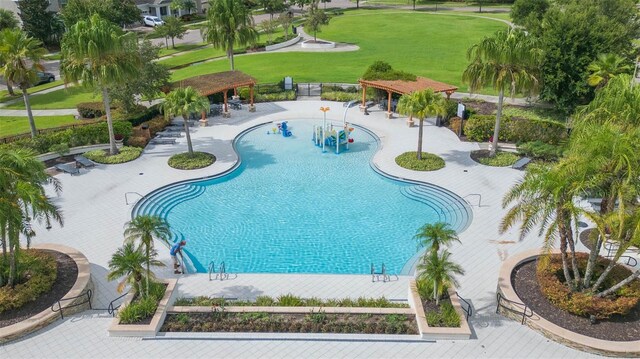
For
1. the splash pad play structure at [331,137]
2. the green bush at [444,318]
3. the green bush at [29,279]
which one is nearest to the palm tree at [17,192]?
the green bush at [29,279]

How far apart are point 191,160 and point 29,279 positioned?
14681 millimetres

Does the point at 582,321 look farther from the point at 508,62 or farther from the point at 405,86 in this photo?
the point at 405,86

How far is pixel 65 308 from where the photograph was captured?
1864 centimetres

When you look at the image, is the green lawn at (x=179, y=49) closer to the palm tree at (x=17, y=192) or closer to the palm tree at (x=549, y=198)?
the palm tree at (x=17, y=192)

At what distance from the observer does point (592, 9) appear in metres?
37.0

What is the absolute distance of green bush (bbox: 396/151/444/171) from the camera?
31688 millimetres

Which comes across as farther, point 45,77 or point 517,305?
point 45,77

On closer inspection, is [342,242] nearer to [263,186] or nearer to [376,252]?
[376,252]

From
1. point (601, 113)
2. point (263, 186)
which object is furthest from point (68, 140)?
point (601, 113)

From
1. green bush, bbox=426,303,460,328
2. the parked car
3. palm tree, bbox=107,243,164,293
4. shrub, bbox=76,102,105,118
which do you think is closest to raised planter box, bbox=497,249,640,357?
green bush, bbox=426,303,460,328

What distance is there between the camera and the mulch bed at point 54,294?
59.7 feet

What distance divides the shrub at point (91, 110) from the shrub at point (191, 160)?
38.5ft

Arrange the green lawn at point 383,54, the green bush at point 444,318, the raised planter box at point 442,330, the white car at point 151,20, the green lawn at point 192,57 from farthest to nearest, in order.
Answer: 1. the white car at point 151,20
2. the green lawn at point 192,57
3. the green lawn at point 383,54
4. the green bush at point 444,318
5. the raised planter box at point 442,330

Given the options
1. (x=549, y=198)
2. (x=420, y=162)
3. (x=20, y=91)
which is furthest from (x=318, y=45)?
(x=549, y=198)
